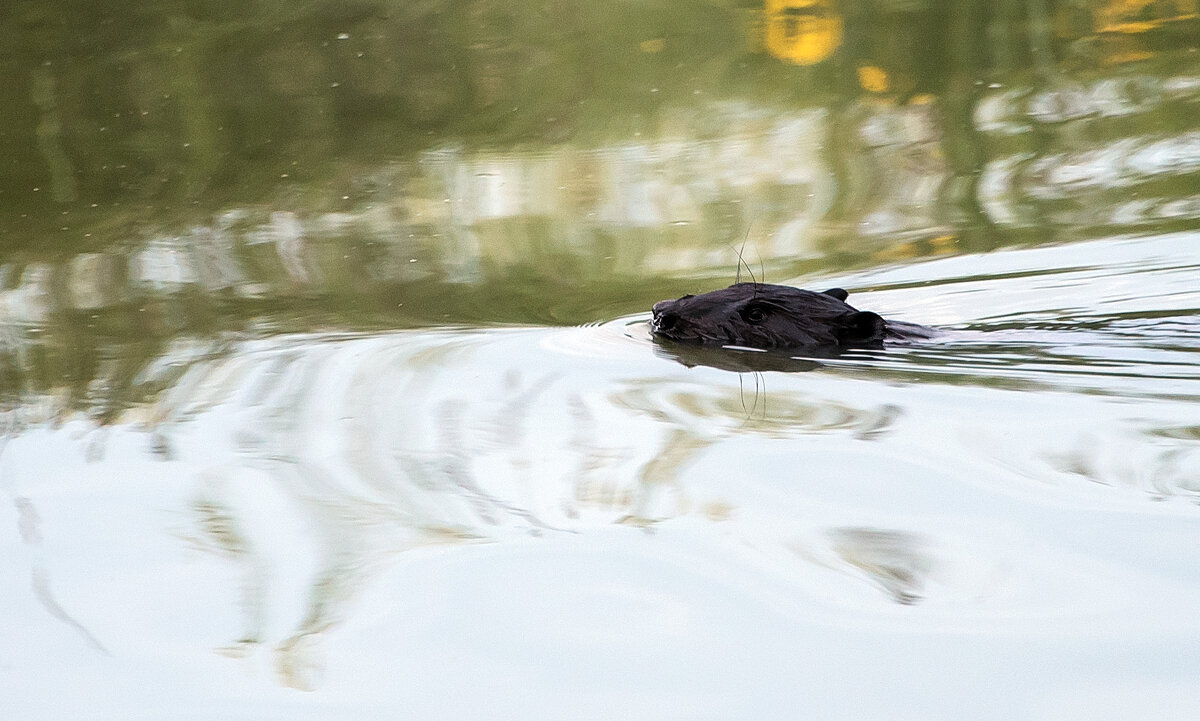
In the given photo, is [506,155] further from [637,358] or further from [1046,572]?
[1046,572]

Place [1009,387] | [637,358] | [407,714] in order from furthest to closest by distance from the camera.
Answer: [637,358]
[1009,387]
[407,714]

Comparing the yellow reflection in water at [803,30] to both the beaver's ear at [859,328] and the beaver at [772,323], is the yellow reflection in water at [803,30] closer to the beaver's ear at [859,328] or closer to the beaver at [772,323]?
the beaver at [772,323]

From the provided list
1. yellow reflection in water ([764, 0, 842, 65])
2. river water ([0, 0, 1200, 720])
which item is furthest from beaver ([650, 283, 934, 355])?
yellow reflection in water ([764, 0, 842, 65])

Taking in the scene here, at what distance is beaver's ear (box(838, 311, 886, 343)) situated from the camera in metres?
5.91

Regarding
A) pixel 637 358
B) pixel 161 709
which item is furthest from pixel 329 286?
pixel 161 709

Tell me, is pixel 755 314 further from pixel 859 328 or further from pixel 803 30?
pixel 803 30

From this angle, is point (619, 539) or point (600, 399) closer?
point (619, 539)

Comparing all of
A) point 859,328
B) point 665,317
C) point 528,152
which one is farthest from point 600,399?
point 528,152

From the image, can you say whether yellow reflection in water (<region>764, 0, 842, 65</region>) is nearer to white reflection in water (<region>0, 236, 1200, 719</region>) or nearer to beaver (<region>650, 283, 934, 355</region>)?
beaver (<region>650, 283, 934, 355</region>)

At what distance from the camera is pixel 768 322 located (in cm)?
610

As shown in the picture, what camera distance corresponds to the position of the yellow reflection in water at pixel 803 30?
1267 cm

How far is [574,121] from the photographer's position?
10867 millimetres

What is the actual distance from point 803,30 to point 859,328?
8.37 metres

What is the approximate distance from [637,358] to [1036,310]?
2149 mm
